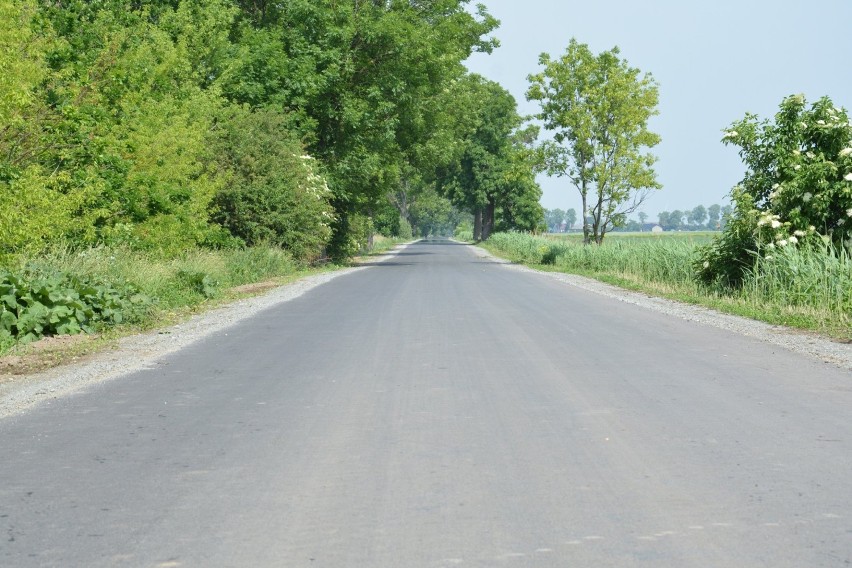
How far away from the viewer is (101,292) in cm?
1698

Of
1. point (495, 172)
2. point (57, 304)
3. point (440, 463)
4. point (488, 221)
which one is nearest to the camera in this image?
point (440, 463)

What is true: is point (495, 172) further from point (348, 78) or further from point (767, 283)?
point (767, 283)

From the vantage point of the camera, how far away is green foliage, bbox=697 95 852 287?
73.0ft

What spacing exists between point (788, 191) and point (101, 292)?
1490 centimetres

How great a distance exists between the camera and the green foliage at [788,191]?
73.0 feet

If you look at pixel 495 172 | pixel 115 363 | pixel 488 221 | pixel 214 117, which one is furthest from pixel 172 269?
pixel 488 221

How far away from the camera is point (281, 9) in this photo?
1989 inches

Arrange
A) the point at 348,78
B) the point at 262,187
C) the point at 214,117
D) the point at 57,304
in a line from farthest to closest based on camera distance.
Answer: the point at 348,78
the point at 214,117
the point at 262,187
the point at 57,304

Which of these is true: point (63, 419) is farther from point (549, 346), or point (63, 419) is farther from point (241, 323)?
point (241, 323)

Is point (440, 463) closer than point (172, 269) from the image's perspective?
Yes

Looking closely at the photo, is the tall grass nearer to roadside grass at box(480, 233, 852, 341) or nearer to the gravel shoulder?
the gravel shoulder

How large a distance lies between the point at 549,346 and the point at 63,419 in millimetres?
7023

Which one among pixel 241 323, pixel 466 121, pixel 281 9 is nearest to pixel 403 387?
pixel 241 323

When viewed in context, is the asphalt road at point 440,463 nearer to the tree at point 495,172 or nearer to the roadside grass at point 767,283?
the roadside grass at point 767,283
